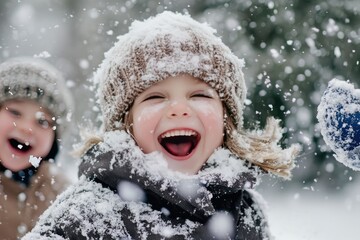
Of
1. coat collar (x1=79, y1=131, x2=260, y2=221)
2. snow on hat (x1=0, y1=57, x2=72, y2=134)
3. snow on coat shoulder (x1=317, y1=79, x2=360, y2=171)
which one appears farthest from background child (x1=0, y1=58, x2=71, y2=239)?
snow on coat shoulder (x1=317, y1=79, x2=360, y2=171)

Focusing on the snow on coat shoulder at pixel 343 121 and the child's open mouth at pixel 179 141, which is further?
the child's open mouth at pixel 179 141

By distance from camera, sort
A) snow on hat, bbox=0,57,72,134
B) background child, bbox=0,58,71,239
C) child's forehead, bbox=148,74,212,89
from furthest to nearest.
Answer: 1. snow on hat, bbox=0,57,72,134
2. background child, bbox=0,58,71,239
3. child's forehead, bbox=148,74,212,89

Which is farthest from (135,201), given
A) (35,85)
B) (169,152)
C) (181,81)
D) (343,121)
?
(35,85)

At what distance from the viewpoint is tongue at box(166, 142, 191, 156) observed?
93.4 inches

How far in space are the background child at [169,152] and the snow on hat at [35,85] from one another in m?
0.89

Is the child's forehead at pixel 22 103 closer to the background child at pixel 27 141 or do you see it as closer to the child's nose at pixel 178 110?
the background child at pixel 27 141

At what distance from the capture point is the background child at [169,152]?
2199 millimetres

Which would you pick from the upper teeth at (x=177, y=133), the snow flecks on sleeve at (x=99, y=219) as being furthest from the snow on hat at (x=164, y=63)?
the snow flecks on sleeve at (x=99, y=219)

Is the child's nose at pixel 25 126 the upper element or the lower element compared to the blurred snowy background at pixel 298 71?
lower

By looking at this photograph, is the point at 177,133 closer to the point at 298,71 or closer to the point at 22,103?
the point at 22,103

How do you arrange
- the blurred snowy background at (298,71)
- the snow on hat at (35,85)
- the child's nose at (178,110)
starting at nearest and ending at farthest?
1. the child's nose at (178,110)
2. the snow on hat at (35,85)
3. the blurred snowy background at (298,71)

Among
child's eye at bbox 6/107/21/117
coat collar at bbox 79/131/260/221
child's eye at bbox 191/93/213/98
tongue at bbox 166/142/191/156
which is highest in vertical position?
child's eye at bbox 6/107/21/117

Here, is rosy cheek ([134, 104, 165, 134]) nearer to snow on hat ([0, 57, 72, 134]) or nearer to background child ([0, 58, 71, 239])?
background child ([0, 58, 71, 239])

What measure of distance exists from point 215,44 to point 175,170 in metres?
0.67
